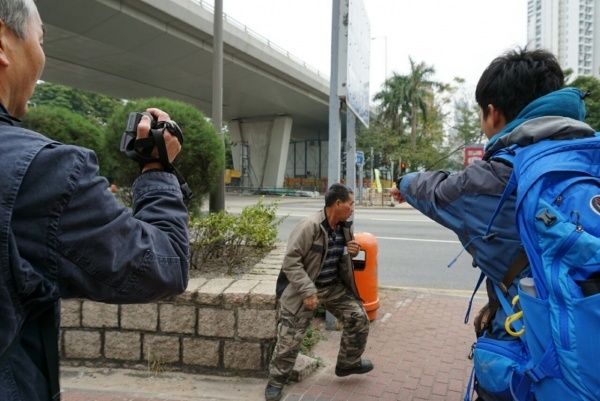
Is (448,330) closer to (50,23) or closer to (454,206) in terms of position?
(454,206)

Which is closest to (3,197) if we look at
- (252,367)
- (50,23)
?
(252,367)

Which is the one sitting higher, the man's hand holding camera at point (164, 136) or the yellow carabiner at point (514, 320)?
the man's hand holding camera at point (164, 136)

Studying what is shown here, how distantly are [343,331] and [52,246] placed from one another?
115 inches

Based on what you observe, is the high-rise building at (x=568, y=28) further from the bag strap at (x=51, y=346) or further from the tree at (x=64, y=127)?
the bag strap at (x=51, y=346)

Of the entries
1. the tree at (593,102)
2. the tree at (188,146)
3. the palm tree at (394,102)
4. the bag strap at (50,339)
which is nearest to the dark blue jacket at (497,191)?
the bag strap at (50,339)

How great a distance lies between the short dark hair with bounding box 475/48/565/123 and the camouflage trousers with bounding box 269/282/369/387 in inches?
80.0

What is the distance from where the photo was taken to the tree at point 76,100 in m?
39.2

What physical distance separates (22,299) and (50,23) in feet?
63.1

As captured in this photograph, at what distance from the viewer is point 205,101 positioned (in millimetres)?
32062

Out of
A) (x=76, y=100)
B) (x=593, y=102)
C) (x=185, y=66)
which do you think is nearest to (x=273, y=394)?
(x=185, y=66)

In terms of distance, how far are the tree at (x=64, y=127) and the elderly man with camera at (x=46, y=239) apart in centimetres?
652

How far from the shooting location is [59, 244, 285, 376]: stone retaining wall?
3.44 metres

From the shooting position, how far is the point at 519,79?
69.1 inches

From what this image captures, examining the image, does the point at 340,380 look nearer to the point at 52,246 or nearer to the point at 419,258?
the point at 52,246
